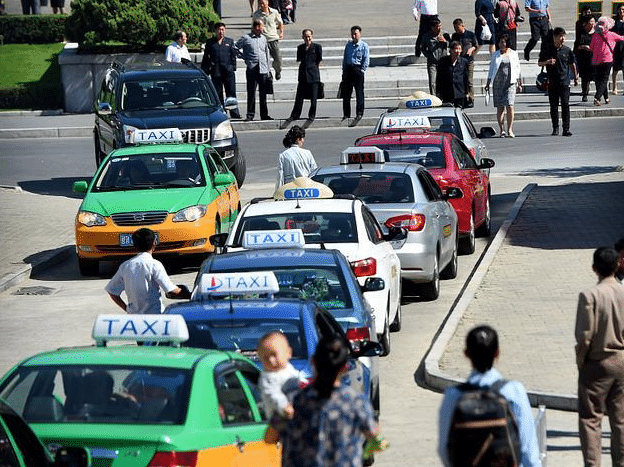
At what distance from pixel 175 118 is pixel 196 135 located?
1.74ft

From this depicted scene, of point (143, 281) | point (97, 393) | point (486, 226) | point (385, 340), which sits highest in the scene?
point (97, 393)

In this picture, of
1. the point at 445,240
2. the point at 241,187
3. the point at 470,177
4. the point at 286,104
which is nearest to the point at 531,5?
the point at 286,104

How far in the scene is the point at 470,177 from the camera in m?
20.8

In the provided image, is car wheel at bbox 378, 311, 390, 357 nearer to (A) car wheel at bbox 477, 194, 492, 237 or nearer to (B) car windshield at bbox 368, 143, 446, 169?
(B) car windshield at bbox 368, 143, 446, 169

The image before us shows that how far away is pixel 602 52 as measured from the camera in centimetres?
3581

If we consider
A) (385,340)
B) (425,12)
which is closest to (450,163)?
(385,340)

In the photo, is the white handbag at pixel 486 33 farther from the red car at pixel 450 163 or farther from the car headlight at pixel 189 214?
the car headlight at pixel 189 214

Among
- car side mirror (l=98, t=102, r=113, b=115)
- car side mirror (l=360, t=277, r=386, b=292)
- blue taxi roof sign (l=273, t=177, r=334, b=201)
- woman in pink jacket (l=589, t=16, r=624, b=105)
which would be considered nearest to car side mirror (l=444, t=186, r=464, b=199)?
blue taxi roof sign (l=273, t=177, r=334, b=201)

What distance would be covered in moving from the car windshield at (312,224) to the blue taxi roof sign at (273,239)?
1315mm

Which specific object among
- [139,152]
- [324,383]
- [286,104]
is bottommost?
[286,104]

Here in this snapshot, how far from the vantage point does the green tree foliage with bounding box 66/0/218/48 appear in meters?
37.5

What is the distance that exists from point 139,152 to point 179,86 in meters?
5.97

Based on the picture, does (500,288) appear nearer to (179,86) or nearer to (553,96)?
(179,86)

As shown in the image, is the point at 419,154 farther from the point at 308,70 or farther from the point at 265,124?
the point at 265,124
